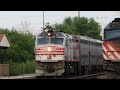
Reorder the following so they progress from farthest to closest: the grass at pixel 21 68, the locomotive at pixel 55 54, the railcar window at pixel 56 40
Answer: the grass at pixel 21 68 → the railcar window at pixel 56 40 → the locomotive at pixel 55 54

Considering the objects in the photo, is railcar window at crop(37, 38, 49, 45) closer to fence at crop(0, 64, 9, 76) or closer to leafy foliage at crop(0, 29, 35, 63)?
fence at crop(0, 64, 9, 76)

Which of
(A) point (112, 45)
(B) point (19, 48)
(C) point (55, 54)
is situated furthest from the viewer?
(B) point (19, 48)

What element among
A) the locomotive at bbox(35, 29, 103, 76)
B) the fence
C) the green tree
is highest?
the green tree

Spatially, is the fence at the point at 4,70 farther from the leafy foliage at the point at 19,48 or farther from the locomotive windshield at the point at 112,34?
the locomotive windshield at the point at 112,34

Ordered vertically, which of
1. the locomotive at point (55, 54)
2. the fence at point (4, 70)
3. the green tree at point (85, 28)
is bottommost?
the fence at point (4, 70)

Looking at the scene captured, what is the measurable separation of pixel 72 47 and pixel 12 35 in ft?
73.9

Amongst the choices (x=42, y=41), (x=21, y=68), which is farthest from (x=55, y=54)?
(x=21, y=68)

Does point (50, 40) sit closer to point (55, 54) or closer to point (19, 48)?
point (55, 54)

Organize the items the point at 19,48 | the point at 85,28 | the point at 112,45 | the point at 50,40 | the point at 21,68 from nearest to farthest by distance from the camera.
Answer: the point at 112,45
the point at 50,40
the point at 21,68
the point at 19,48
the point at 85,28

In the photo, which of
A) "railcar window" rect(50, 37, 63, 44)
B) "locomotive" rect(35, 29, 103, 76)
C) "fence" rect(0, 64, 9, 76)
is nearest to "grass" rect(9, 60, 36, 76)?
"fence" rect(0, 64, 9, 76)

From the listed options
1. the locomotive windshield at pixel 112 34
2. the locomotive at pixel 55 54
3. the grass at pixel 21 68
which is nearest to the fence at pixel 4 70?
the grass at pixel 21 68
